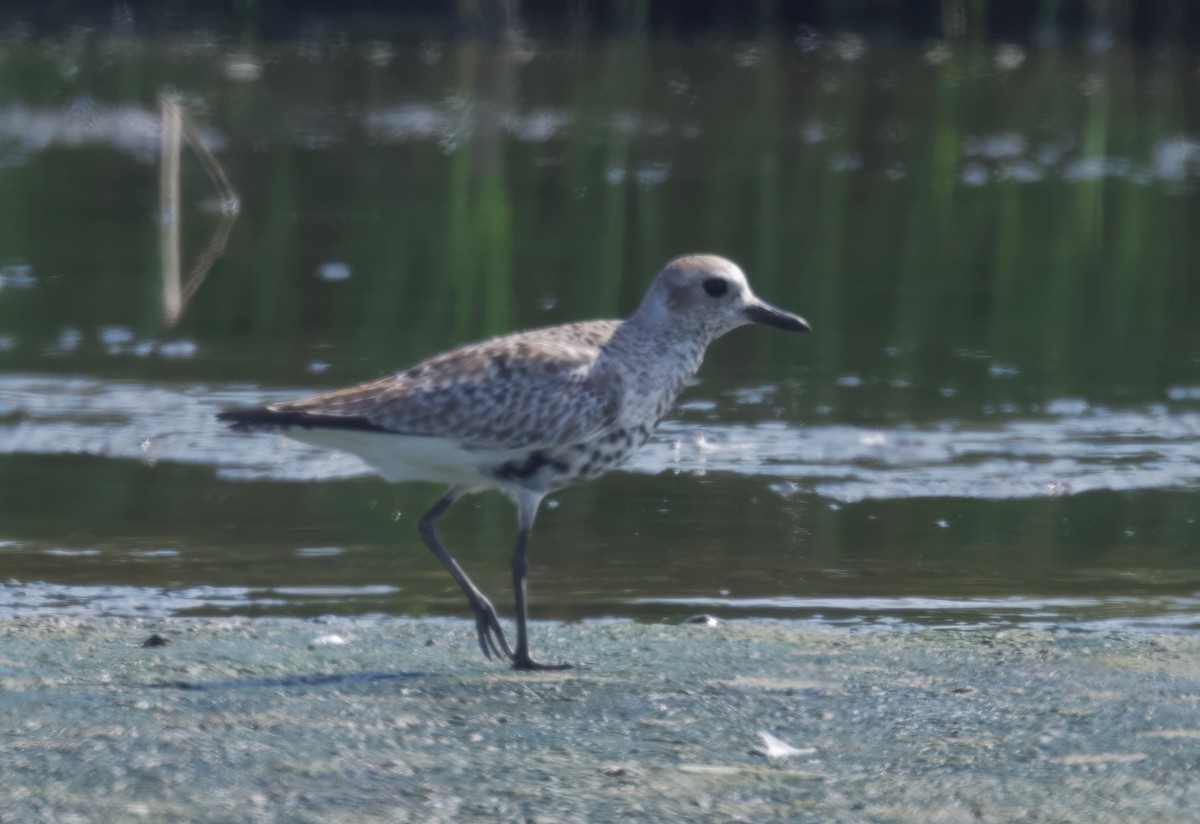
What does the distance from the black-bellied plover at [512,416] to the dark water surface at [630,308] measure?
2.86 ft

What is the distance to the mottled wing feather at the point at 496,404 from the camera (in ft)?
20.9

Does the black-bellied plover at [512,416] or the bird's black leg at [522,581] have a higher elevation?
the black-bellied plover at [512,416]

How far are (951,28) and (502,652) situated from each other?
2701 centimetres

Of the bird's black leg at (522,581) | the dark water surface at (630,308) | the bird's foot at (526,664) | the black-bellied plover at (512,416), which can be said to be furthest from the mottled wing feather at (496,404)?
the dark water surface at (630,308)

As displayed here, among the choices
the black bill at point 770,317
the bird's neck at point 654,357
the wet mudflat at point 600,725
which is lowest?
the wet mudflat at point 600,725

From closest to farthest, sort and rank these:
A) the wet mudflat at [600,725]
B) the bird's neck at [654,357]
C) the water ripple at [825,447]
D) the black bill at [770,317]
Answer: the wet mudflat at [600,725]
the bird's neck at [654,357]
the black bill at [770,317]
the water ripple at [825,447]

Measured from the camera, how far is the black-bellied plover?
6355 millimetres

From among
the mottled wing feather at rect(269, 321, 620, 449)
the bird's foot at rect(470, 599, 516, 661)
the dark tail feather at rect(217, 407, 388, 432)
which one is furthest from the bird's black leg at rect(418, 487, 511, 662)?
the dark tail feather at rect(217, 407, 388, 432)

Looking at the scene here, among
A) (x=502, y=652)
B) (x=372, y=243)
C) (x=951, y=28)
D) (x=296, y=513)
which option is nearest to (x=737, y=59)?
(x=951, y=28)

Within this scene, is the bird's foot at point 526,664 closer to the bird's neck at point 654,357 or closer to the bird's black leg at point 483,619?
the bird's black leg at point 483,619

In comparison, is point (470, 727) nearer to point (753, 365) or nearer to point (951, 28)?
point (753, 365)

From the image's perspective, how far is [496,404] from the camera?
21.0ft

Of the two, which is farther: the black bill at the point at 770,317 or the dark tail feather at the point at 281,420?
the black bill at the point at 770,317

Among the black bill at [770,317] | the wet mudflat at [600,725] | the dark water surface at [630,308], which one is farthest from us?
the dark water surface at [630,308]
